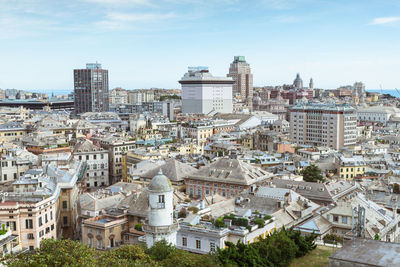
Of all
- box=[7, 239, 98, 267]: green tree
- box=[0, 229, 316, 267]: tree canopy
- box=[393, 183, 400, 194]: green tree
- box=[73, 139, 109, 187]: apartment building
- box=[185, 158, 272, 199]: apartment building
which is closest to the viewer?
box=[7, 239, 98, 267]: green tree

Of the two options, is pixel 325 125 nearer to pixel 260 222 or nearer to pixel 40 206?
pixel 260 222

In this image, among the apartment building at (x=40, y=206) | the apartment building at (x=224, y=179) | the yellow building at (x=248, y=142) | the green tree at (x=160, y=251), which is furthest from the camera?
the yellow building at (x=248, y=142)

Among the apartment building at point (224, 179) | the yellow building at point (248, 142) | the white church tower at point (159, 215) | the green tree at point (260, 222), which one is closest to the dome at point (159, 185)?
the white church tower at point (159, 215)

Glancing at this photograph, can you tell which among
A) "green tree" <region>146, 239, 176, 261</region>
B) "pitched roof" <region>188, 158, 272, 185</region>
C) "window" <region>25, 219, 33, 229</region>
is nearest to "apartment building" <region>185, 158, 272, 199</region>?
"pitched roof" <region>188, 158, 272, 185</region>

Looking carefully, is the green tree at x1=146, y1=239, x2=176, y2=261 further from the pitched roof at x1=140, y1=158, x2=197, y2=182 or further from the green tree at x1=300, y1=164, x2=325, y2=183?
the green tree at x1=300, y1=164, x2=325, y2=183

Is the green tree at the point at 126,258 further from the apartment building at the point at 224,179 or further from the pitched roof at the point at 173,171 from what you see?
the pitched roof at the point at 173,171

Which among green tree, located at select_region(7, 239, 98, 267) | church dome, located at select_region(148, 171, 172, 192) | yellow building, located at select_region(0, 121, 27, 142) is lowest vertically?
green tree, located at select_region(7, 239, 98, 267)
